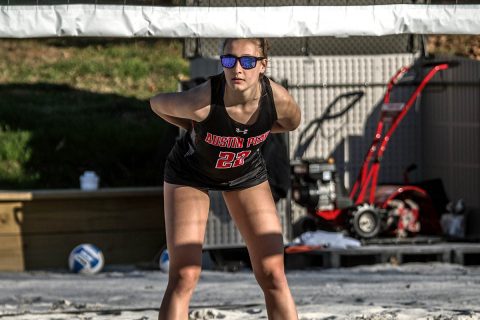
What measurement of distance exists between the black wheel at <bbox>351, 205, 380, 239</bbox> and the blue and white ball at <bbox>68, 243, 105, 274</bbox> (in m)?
2.52

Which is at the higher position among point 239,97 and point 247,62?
point 247,62

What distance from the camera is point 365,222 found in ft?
39.4

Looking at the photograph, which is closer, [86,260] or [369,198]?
[86,260]

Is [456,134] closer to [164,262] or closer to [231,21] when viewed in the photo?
[164,262]

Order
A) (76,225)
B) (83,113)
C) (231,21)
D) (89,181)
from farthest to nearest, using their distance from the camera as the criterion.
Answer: (83,113) < (89,181) < (76,225) < (231,21)

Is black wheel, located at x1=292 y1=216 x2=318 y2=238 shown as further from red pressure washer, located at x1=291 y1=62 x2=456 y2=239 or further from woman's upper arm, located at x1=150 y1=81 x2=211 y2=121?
woman's upper arm, located at x1=150 y1=81 x2=211 y2=121

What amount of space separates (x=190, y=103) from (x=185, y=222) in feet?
1.98

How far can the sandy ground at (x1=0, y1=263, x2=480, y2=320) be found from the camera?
8.41 metres

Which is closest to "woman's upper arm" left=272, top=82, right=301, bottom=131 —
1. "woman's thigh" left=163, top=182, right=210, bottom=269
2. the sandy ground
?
"woman's thigh" left=163, top=182, right=210, bottom=269

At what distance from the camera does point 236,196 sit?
20.4 feet

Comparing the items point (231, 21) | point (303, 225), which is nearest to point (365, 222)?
point (303, 225)

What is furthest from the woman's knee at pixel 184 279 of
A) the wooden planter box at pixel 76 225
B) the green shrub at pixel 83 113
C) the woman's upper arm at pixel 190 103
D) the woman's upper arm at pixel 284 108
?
the wooden planter box at pixel 76 225

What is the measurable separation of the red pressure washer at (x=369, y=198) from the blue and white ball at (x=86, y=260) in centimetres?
206

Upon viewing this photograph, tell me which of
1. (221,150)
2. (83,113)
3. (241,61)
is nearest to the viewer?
(241,61)
